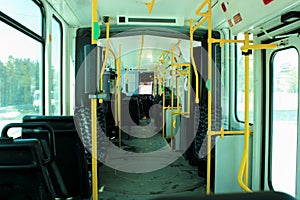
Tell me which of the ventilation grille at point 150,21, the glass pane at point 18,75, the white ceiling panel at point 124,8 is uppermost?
the white ceiling panel at point 124,8

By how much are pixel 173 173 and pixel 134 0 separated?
2445 millimetres

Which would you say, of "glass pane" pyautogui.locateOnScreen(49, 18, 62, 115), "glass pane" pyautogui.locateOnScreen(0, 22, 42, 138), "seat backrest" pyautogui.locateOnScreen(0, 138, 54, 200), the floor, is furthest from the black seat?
"glass pane" pyautogui.locateOnScreen(49, 18, 62, 115)

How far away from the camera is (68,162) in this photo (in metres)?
2.79

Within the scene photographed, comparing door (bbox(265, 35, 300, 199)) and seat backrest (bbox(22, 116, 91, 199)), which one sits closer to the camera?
door (bbox(265, 35, 300, 199))

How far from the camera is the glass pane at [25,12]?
2.58 m

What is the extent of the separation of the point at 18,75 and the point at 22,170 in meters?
1.69

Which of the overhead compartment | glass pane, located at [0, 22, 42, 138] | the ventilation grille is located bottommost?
glass pane, located at [0, 22, 42, 138]

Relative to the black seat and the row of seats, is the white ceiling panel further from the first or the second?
the black seat

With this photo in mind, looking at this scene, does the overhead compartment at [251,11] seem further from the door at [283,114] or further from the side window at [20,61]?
the side window at [20,61]

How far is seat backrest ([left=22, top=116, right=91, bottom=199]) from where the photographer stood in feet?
8.82

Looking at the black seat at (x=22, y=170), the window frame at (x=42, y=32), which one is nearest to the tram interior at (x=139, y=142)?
the black seat at (x=22, y=170)

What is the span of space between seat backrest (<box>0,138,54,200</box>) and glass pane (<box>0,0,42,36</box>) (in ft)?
A: 4.92

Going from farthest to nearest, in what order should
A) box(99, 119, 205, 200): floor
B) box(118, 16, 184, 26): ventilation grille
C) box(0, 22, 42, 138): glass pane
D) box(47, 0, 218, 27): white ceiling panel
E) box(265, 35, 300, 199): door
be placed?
box(118, 16, 184, 26): ventilation grille, box(47, 0, 218, 27): white ceiling panel, box(99, 119, 205, 200): floor, box(0, 22, 42, 138): glass pane, box(265, 35, 300, 199): door

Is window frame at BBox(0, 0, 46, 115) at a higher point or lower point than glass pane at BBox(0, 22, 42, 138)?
higher
